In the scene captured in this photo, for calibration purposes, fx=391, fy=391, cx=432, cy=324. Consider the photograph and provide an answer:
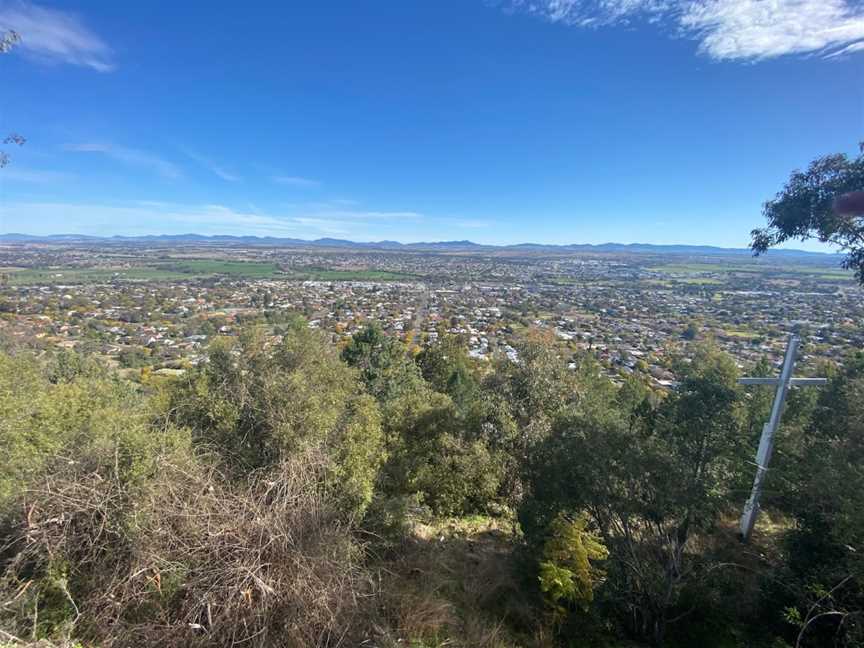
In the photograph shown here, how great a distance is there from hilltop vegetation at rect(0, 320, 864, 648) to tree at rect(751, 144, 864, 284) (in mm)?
2257

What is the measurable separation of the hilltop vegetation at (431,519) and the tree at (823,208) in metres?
2.26

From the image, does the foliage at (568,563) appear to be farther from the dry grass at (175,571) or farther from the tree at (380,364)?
the tree at (380,364)

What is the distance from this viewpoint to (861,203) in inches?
97.7

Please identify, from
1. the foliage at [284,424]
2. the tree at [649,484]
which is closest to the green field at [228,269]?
the foliage at [284,424]

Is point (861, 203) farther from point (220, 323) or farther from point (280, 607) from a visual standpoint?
point (220, 323)

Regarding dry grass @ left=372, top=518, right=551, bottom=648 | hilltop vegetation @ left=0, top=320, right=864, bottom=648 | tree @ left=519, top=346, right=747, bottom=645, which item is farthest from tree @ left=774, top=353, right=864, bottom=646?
dry grass @ left=372, top=518, right=551, bottom=648

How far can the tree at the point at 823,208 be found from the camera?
5523 millimetres

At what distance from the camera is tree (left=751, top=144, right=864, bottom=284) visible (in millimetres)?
5523

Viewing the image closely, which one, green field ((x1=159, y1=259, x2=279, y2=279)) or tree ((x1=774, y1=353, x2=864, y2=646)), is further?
green field ((x1=159, y1=259, x2=279, y2=279))

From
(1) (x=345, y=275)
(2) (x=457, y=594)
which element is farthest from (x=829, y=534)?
(1) (x=345, y=275)

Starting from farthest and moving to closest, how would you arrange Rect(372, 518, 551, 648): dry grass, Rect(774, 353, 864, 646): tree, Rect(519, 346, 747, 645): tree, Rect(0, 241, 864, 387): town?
Rect(0, 241, 864, 387): town < Rect(519, 346, 747, 645): tree < Rect(372, 518, 551, 648): dry grass < Rect(774, 353, 864, 646): tree

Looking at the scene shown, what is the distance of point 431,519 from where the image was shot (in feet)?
26.0

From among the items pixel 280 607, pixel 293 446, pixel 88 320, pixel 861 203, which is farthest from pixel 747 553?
pixel 88 320

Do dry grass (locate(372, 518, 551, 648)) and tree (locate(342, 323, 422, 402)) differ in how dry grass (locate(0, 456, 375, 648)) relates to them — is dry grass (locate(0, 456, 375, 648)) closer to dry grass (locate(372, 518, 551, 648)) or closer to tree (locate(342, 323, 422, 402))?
dry grass (locate(372, 518, 551, 648))
